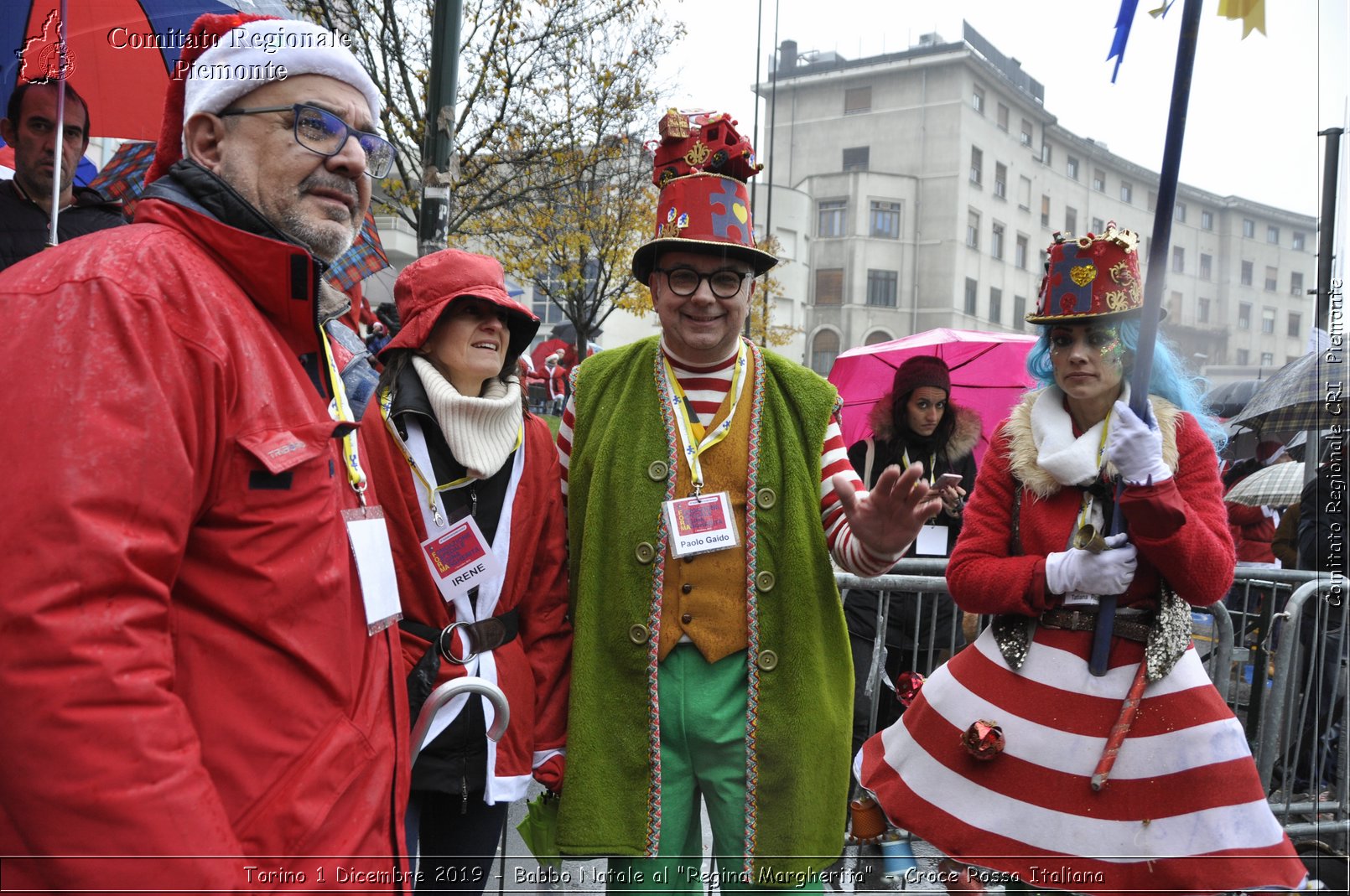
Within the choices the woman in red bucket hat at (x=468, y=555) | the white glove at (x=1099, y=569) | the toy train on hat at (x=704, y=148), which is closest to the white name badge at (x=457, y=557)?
the woman in red bucket hat at (x=468, y=555)

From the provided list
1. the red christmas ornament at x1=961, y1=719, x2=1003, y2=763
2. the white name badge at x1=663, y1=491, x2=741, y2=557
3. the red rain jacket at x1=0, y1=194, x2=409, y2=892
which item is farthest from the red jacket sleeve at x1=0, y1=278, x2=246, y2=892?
the red christmas ornament at x1=961, y1=719, x2=1003, y2=763

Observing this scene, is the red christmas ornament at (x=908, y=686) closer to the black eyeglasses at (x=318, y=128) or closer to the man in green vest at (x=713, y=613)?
the man in green vest at (x=713, y=613)

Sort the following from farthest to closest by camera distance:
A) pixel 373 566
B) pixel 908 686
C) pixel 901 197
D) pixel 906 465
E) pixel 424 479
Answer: pixel 901 197
pixel 906 465
pixel 908 686
pixel 424 479
pixel 373 566

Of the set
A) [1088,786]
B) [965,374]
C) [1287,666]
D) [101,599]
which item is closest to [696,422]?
[1088,786]

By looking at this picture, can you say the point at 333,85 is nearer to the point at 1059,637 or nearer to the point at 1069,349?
the point at 1069,349

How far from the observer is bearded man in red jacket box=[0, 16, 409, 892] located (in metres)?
1.16

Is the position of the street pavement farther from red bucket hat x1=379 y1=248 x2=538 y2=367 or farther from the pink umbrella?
the pink umbrella

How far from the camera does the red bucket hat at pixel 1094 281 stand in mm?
2873

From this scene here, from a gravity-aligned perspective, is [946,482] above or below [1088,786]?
above

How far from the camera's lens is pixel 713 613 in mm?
2605

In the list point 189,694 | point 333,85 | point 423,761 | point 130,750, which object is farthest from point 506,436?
point 130,750

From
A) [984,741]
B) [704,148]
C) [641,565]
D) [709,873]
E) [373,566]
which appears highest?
[704,148]

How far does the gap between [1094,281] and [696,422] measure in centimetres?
129

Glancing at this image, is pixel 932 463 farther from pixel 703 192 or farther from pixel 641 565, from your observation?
pixel 641 565
